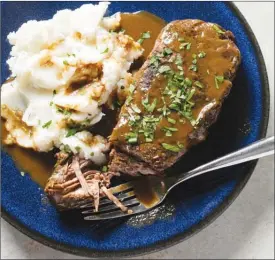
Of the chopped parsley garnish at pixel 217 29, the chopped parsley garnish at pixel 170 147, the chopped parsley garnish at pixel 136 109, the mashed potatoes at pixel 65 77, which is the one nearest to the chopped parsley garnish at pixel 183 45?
the chopped parsley garnish at pixel 217 29

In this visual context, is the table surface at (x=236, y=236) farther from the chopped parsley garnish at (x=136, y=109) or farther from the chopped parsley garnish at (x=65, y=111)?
the chopped parsley garnish at (x=136, y=109)

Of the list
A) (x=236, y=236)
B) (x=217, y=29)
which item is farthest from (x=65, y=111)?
(x=236, y=236)

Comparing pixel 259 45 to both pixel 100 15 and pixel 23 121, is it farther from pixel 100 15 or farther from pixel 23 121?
pixel 23 121

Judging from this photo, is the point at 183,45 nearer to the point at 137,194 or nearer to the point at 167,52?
the point at 167,52

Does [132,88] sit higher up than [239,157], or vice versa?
[132,88]

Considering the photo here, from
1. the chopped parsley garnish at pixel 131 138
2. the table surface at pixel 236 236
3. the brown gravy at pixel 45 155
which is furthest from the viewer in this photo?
the table surface at pixel 236 236

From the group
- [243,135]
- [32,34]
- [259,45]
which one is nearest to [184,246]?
[243,135]
